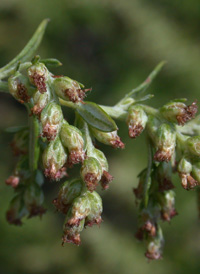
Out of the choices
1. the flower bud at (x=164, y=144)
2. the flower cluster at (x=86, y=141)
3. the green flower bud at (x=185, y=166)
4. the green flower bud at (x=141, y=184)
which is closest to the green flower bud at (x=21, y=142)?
the flower cluster at (x=86, y=141)

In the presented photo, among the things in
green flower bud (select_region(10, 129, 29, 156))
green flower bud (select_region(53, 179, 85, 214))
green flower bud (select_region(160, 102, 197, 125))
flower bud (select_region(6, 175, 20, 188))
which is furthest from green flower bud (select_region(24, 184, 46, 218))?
green flower bud (select_region(160, 102, 197, 125))

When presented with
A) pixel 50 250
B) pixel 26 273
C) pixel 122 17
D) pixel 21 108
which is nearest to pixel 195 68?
pixel 122 17

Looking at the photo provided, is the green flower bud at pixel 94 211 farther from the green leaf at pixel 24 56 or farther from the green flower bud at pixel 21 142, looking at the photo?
the green leaf at pixel 24 56

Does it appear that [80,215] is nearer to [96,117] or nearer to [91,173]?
[91,173]

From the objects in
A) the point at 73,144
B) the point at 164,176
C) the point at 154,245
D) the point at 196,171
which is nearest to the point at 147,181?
the point at 164,176

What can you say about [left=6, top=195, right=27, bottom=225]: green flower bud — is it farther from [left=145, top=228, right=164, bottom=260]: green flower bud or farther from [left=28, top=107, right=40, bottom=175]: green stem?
[left=145, top=228, right=164, bottom=260]: green flower bud

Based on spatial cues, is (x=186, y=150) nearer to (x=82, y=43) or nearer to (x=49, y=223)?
(x=49, y=223)
